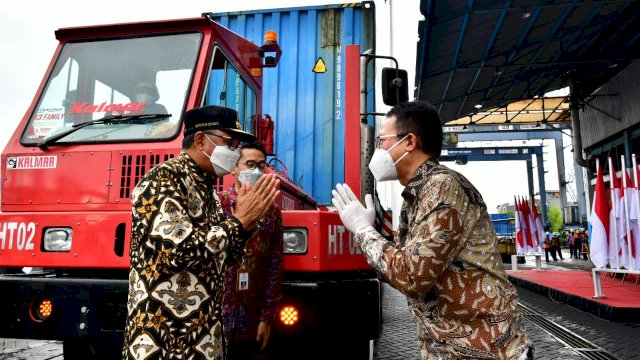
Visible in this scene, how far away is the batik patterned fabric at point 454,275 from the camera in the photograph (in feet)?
4.67

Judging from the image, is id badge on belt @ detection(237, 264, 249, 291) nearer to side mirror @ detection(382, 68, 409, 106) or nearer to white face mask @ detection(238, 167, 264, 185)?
white face mask @ detection(238, 167, 264, 185)

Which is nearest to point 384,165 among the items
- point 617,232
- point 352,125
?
point 352,125

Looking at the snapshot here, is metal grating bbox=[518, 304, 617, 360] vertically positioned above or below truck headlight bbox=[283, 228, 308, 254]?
below

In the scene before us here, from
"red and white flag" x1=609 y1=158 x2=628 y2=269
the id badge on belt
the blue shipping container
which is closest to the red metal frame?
the id badge on belt

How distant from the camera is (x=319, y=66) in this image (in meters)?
4.82

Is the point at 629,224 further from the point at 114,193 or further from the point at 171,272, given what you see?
the point at 171,272

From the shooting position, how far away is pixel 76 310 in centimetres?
269

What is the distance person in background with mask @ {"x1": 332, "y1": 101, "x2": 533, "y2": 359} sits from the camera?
1426 mm

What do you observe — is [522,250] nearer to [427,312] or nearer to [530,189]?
[427,312]

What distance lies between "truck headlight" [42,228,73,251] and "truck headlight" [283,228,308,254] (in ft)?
4.24

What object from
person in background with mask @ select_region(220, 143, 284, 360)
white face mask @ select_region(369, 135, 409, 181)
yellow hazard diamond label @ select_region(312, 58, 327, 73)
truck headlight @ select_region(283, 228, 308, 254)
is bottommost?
person in background with mask @ select_region(220, 143, 284, 360)

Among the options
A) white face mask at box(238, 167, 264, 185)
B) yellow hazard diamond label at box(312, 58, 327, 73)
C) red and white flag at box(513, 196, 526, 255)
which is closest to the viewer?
white face mask at box(238, 167, 264, 185)

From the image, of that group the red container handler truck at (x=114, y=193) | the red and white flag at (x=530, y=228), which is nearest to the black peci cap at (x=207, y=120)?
the red container handler truck at (x=114, y=193)

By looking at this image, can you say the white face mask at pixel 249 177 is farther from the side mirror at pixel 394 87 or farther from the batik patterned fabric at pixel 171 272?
the side mirror at pixel 394 87
